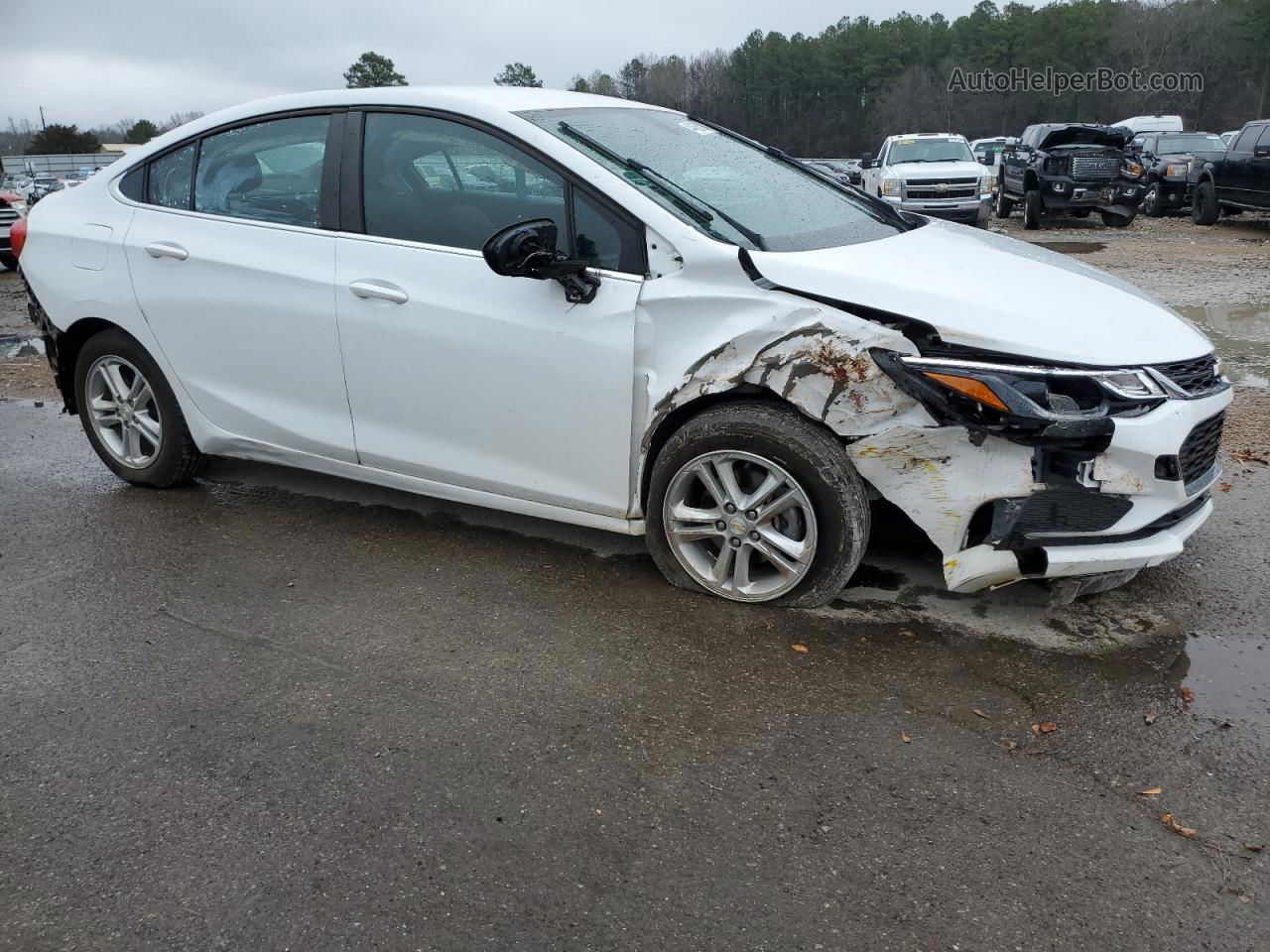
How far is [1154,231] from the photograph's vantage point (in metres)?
19.0

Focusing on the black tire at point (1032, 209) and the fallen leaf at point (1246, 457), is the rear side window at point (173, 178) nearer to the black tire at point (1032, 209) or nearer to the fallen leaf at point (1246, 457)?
the fallen leaf at point (1246, 457)

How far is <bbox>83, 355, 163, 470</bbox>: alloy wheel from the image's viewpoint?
197 inches

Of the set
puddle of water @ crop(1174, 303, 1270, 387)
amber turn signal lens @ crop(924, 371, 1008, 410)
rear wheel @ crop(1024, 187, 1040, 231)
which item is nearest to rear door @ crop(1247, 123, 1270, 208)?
rear wheel @ crop(1024, 187, 1040, 231)

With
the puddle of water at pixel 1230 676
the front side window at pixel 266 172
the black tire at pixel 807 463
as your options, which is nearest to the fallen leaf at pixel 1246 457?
the puddle of water at pixel 1230 676

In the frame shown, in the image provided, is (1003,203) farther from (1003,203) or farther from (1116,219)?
(1116,219)

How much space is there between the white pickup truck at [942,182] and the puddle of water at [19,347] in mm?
13951

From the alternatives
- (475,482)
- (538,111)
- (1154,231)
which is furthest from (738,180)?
(1154,231)

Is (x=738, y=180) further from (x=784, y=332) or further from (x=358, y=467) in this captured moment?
(x=358, y=467)

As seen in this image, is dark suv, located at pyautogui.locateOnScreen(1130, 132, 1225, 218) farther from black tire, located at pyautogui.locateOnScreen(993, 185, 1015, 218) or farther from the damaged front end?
the damaged front end

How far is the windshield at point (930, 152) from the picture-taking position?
20094 millimetres

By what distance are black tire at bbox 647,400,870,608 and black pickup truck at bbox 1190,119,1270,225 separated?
1714 cm

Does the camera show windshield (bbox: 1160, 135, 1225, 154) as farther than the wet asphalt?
Yes

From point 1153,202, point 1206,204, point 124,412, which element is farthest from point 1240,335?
point 1153,202

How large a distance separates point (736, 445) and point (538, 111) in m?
1.56
